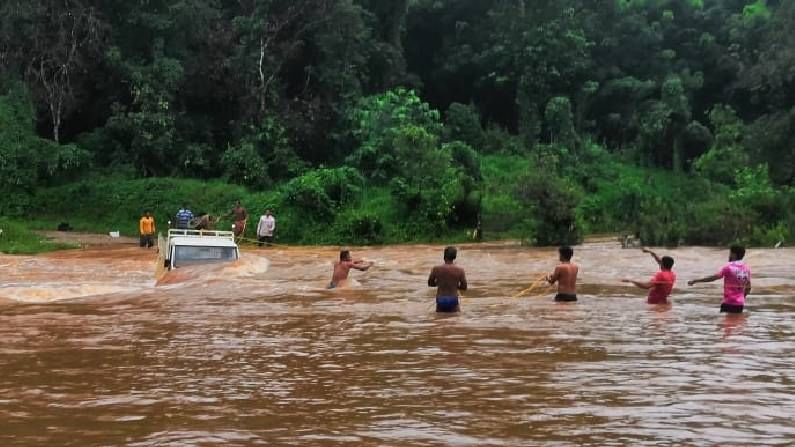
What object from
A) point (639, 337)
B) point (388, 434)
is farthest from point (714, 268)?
point (388, 434)

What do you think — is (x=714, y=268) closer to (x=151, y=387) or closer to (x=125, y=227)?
(x=151, y=387)

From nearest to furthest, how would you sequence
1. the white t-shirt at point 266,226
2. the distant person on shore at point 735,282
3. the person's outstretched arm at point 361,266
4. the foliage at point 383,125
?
1. the distant person on shore at point 735,282
2. the person's outstretched arm at point 361,266
3. the white t-shirt at point 266,226
4. the foliage at point 383,125

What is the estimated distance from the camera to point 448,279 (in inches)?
498

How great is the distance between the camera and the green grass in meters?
27.2

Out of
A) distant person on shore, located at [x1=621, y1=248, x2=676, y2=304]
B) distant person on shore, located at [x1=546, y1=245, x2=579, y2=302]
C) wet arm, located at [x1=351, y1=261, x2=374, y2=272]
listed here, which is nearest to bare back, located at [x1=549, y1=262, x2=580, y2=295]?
distant person on shore, located at [x1=546, y1=245, x2=579, y2=302]

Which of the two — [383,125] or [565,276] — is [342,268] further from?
[383,125]

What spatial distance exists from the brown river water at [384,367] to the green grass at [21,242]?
37.6ft

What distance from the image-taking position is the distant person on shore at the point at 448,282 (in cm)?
1260

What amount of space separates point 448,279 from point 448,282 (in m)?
0.04

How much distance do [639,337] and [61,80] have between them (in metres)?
31.8

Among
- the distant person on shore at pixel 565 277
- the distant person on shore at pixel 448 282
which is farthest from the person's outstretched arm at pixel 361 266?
the distant person on shore at pixel 565 277

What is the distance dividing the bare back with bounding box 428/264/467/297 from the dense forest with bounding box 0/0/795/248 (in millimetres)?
15454

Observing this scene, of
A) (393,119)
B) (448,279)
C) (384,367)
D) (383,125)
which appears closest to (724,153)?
(393,119)

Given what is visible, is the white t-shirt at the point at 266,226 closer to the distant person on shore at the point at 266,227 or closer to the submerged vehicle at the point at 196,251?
the distant person on shore at the point at 266,227
